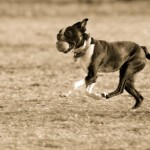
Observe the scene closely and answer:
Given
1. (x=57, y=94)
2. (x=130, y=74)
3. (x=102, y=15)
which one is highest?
(x=130, y=74)

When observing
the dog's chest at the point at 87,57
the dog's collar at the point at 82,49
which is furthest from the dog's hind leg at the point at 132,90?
the dog's collar at the point at 82,49

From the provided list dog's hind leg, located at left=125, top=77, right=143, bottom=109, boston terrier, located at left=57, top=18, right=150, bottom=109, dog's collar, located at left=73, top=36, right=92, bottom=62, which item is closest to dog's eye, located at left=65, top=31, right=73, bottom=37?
boston terrier, located at left=57, top=18, right=150, bottom=109

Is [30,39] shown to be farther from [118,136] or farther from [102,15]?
[118,136]

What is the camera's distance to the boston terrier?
7566mm

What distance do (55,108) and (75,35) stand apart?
139 centimetres

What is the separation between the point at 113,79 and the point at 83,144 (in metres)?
4.61

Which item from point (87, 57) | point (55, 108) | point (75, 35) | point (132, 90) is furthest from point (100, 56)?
point (55, 108)

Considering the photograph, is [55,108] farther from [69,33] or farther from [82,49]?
[69,33]

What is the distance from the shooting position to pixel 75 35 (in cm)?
754

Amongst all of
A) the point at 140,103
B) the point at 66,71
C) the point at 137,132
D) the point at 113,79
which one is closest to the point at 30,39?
the point at 66,71

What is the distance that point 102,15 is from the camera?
81.5 feet

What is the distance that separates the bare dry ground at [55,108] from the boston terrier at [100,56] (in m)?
0.40

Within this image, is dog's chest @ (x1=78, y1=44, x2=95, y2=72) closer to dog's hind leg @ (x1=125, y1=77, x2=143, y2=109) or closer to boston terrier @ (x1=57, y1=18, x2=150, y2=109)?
boston terrier @ (x1=57, y1=18, x2=150, y2=109)

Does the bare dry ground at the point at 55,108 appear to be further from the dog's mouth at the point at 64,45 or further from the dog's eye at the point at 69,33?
the dog's eye at the point at 69,33
